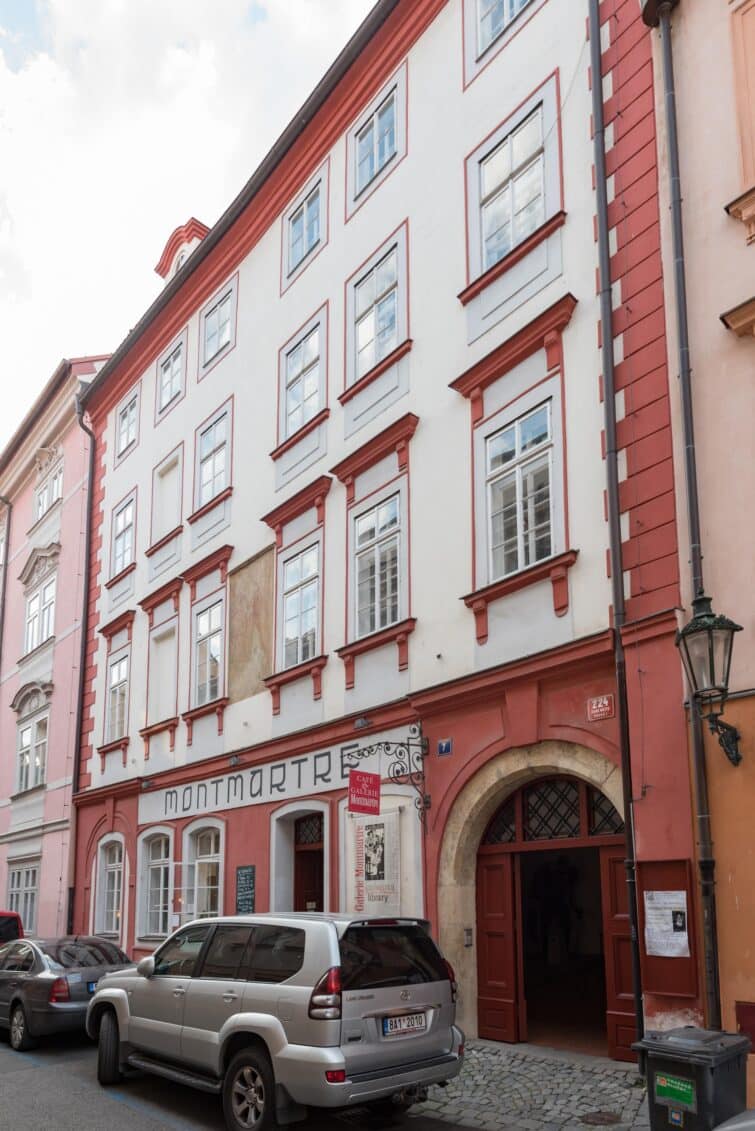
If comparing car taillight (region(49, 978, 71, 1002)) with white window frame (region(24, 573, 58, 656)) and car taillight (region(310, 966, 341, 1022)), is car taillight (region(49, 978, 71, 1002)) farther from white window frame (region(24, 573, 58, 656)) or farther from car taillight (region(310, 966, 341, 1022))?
white window frame (region(24, 573, 58, 656))

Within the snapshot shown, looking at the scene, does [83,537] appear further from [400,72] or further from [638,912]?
[638,912]

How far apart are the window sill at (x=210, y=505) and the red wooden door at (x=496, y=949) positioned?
8.87 m

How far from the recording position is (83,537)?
26047 mm

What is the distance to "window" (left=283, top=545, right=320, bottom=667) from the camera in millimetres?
16156

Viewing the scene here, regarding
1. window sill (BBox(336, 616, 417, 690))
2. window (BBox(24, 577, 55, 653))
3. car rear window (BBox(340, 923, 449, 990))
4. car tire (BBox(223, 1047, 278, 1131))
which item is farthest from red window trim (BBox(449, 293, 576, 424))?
window (BBox(24, 577, 55, 653))

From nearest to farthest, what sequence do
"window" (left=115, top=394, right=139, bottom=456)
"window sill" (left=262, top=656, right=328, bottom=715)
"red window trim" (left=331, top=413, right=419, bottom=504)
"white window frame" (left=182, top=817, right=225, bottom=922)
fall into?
"red window trim" (left=331, top=413, right=419, bottom=504), "window sill" (left=262, top=656, right=328, bottom=715), "white window frame" (left=182, top=817, right=225, bottom=922), "window" (left=115, top=394, right=139, bottom=456)

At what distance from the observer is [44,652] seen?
91.5 feet

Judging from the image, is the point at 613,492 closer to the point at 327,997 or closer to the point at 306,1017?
the point at 327,997

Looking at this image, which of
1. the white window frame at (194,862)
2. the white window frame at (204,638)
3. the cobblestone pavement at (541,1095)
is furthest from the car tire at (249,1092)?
the white window frame at (204,638)

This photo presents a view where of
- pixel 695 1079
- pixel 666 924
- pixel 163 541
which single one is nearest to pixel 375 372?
pixel 163 541

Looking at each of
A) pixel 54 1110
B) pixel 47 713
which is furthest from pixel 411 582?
pixel 47 713

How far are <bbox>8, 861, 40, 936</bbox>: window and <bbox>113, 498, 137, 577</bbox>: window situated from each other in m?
7.62

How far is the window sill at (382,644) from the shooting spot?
45.2 feet

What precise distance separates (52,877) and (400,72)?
58.9ft
